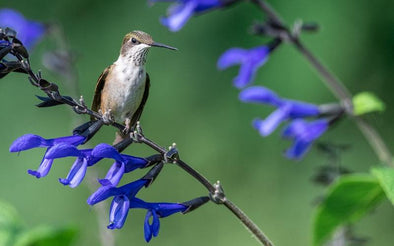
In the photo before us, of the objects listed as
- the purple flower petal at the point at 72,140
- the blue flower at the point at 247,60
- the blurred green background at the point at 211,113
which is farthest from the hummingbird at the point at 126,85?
the blurred green background at the point at 211,113

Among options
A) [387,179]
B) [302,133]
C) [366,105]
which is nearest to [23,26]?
[302,133]

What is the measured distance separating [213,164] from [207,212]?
0.96 feet

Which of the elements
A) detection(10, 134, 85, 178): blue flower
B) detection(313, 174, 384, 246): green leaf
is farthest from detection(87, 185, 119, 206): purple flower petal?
detection(313, 174, 384, 246): green leaf

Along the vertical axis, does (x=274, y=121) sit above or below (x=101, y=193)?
above

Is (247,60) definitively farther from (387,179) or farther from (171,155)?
(171,155)

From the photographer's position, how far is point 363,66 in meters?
4.13

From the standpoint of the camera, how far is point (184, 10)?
91.3 inches

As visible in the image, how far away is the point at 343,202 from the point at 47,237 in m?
0.76

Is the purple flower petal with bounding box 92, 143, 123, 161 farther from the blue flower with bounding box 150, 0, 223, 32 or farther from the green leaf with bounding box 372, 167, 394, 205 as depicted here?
the blue flower with bounding box 150, 0, 223, 32

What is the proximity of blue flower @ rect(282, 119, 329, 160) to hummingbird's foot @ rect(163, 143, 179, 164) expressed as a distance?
3.17 feet

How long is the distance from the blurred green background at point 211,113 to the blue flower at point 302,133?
1.50m

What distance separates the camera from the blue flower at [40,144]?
1390 mm

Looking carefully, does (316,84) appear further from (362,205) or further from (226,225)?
(362,205)

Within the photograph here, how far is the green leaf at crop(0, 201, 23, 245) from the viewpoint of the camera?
6.08 feet
